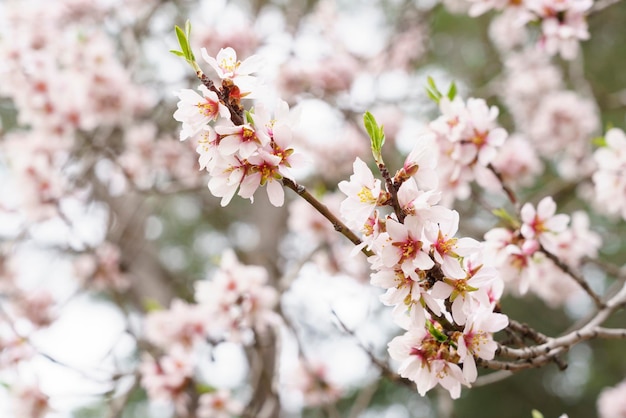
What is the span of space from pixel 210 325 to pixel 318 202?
3.81ft

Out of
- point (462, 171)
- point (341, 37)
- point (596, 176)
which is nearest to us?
point (462, 171)

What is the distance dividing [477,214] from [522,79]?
95cm

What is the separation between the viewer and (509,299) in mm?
4824

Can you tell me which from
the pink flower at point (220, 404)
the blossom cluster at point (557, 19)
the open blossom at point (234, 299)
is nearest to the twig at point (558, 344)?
the blossom cluster at point (557, 19)

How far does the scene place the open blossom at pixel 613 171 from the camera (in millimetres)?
1463

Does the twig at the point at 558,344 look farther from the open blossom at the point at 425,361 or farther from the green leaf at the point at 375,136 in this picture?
the green leaf at the point at 375,136

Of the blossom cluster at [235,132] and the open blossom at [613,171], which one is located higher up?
the blossom cluster at [235,132]

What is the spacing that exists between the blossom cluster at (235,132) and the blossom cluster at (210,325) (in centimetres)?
93

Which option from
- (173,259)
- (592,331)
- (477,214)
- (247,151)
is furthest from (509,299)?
(247,151)

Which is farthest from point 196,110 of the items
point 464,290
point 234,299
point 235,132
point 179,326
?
point 179,326

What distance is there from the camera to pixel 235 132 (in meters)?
0.82

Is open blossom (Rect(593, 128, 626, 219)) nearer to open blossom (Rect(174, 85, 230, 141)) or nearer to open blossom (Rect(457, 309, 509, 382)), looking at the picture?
open blossom (Rect(457, 309, 509, 382))

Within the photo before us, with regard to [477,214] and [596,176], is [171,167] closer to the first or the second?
[477,214]

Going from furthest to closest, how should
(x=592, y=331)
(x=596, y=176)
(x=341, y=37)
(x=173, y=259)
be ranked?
1. (x=173, y=259)
2. (x=341, y=37)
3. (x=596, y=176)
4. (x=592, y=331)
